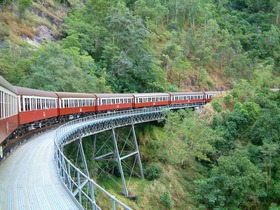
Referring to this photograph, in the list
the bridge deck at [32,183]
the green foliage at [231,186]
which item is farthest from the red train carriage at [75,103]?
the green foliage at [231,186]

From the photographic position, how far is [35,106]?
68.3ft

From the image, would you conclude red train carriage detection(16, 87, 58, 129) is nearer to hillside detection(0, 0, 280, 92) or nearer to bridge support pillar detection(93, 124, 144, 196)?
bridge support pillar detection(93, 124, 144, 196)

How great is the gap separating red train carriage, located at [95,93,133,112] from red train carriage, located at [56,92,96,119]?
945 millimetres

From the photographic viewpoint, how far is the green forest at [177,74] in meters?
28.1

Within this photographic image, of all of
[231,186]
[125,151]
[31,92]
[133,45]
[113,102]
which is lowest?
[231,186]

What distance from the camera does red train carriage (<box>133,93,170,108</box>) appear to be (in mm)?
36656

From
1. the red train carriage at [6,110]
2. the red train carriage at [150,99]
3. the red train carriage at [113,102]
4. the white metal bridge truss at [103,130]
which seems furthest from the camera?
the red train carriage at [150,99]

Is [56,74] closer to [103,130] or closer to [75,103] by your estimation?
[75,103]

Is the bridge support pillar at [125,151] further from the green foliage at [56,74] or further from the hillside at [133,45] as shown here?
the hillside at [133,45]

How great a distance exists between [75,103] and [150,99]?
1204 cm

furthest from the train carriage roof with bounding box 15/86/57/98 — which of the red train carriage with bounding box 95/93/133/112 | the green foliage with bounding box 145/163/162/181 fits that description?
the green foliage with bounding box 145/163/162/181

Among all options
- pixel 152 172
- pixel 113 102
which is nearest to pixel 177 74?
pixel 113 102

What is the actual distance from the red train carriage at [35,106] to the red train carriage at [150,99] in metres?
12.5

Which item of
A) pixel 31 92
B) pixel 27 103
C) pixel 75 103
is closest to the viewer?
pixel 27 103
